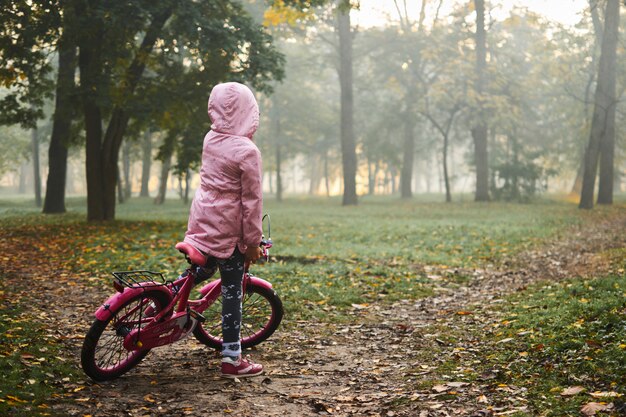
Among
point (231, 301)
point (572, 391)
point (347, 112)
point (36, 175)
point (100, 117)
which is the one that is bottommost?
point (572, 391)

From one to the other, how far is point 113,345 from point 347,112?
29220 millimetres

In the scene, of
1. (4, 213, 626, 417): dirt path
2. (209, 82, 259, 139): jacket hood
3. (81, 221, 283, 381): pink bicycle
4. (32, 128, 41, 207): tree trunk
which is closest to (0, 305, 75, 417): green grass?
(4, 213, 626, 417): dirt path

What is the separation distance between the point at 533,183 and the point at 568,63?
703 cm

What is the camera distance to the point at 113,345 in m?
4.91

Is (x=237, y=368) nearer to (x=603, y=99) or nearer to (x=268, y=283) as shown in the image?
(x=268, y=283)

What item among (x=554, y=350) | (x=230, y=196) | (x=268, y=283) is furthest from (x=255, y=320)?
(x=554, y=350)

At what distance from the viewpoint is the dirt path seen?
4355mm

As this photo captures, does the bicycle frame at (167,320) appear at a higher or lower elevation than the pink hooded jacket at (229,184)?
lower

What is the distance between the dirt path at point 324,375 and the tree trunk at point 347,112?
2456 cm

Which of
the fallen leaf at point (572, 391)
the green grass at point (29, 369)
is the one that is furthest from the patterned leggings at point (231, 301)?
the fallen leaf at point (572, 391)

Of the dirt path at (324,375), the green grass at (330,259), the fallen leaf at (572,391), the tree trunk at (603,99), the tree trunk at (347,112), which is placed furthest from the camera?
the tree trunk at (347,112)

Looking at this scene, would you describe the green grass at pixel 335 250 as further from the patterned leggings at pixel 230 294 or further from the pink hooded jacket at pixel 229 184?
the pink hooded jacket at pixel 229 184

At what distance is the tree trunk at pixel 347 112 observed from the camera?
3278 centimetres

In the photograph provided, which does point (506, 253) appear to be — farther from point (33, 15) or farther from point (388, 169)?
point (388, 169)
